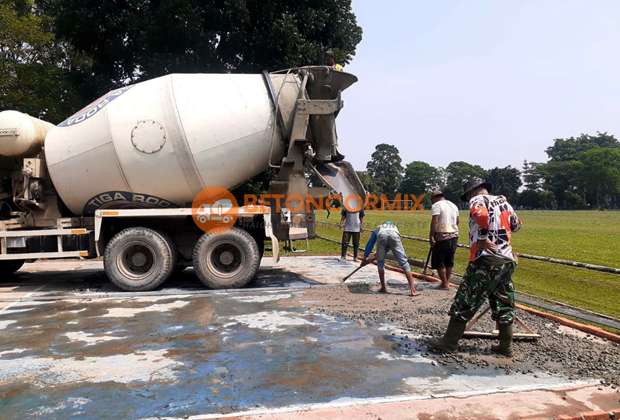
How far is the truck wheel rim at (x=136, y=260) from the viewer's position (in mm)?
7797

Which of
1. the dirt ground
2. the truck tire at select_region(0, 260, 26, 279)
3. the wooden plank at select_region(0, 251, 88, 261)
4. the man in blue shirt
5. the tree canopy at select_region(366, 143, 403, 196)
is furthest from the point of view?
the tree canopy at select_region(366, 143, 403, 196)

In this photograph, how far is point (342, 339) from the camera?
499 cm

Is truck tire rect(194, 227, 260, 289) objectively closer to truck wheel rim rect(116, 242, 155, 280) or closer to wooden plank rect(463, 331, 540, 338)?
truck wheel rim rect(116, 242, 155, 280)

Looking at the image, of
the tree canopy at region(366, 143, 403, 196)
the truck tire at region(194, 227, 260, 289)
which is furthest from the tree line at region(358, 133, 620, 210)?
the truck tire at region(194, 227, 260, 289)

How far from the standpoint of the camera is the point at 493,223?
4.46 metres

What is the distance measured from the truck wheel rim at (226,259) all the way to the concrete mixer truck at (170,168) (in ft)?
0.07

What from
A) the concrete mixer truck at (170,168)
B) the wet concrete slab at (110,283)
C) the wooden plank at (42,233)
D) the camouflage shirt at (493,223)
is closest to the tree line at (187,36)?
the concrete mixer truck at (170,168)

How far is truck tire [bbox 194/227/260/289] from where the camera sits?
7.81 metres

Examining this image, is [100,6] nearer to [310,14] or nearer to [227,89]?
[310,14]

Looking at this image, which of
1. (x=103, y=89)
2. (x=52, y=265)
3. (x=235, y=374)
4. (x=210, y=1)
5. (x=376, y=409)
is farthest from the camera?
(x=103, y=89)

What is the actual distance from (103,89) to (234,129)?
904 cm

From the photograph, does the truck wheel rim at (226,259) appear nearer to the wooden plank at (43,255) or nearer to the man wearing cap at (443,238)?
the wooden plank at (43,255)

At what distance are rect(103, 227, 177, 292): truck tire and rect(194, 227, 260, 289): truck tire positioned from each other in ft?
1.83

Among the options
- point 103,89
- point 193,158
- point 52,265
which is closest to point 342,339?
point 193,158
